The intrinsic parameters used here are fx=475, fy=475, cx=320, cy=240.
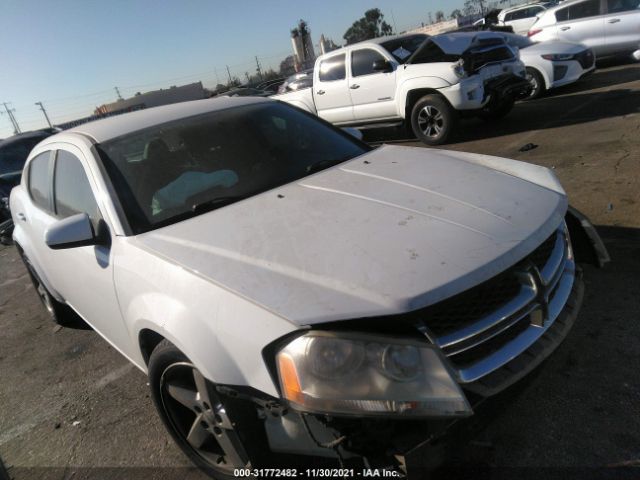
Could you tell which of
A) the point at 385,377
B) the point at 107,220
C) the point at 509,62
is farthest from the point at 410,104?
the point at 385,377

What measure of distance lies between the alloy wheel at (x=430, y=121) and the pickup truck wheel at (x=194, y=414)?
653cm

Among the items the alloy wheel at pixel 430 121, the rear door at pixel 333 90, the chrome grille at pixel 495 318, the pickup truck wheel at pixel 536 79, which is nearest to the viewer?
the chrome grille at pixel 495 318

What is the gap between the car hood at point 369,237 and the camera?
1.57 m

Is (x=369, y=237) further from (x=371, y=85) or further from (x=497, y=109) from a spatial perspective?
(x=497, y=109)

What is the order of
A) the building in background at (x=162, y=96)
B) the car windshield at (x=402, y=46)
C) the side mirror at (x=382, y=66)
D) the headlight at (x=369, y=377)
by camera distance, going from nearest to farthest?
the headlight at (x=369, y=377)
the side mirror at (x=382, y=66)
the car windshield at (x=402, y=46)
the building in background at (x=162, y=96)

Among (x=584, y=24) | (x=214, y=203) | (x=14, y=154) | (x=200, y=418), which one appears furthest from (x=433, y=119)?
(x=14, y=154)

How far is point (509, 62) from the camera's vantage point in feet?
25.8

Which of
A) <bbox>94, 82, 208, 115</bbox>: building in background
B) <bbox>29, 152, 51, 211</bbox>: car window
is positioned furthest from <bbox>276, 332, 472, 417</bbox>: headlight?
<bbox>94, 82, 208, 115</bbox>: building in background

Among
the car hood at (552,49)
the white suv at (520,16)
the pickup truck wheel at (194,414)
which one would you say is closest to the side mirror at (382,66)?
the car hood at (552,49)

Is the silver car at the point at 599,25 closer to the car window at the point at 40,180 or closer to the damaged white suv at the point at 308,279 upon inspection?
the damaged white suv at the point at 308,279

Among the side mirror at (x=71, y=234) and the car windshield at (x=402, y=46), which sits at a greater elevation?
the car windshield at (x=402, y=46)

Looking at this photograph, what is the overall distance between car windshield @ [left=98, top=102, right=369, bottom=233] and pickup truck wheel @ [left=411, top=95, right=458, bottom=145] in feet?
15.7

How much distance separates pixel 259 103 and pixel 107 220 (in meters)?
1.47

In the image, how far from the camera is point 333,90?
8.92m
